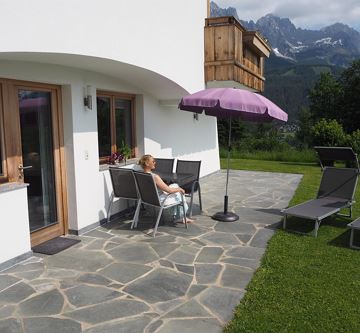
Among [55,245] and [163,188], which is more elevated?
[163,188]

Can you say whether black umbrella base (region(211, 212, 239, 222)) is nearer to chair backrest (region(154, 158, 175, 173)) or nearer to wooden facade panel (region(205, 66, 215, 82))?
chair backrest (region(154, 158, 175, 173))

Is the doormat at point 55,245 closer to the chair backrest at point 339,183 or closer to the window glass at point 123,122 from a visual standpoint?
the window glass at point 123,122

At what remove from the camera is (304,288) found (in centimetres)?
427

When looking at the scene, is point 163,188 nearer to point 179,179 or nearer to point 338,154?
point 179,179

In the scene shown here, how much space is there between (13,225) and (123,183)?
7.37 ft

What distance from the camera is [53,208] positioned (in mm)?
6168

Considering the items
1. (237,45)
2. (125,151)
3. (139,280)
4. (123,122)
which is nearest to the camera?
(139,280)

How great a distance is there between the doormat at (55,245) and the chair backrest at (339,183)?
4884mm

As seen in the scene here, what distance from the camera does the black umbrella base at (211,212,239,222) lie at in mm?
7160

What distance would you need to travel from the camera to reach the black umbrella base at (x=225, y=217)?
282 inches

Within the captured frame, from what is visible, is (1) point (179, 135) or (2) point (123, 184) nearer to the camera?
(2) point (123, 184)

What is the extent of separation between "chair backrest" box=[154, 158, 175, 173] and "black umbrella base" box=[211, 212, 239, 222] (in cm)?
157

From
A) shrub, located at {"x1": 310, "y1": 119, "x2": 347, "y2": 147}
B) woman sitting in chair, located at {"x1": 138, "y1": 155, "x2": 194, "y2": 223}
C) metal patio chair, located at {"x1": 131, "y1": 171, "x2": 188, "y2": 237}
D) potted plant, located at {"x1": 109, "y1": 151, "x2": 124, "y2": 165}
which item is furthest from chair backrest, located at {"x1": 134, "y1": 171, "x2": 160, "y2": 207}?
shrub, located at {"x1": 310, "y1": 119, "x2": 347, "y2": 147}

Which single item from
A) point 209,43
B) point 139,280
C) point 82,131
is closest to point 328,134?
point 209,43
